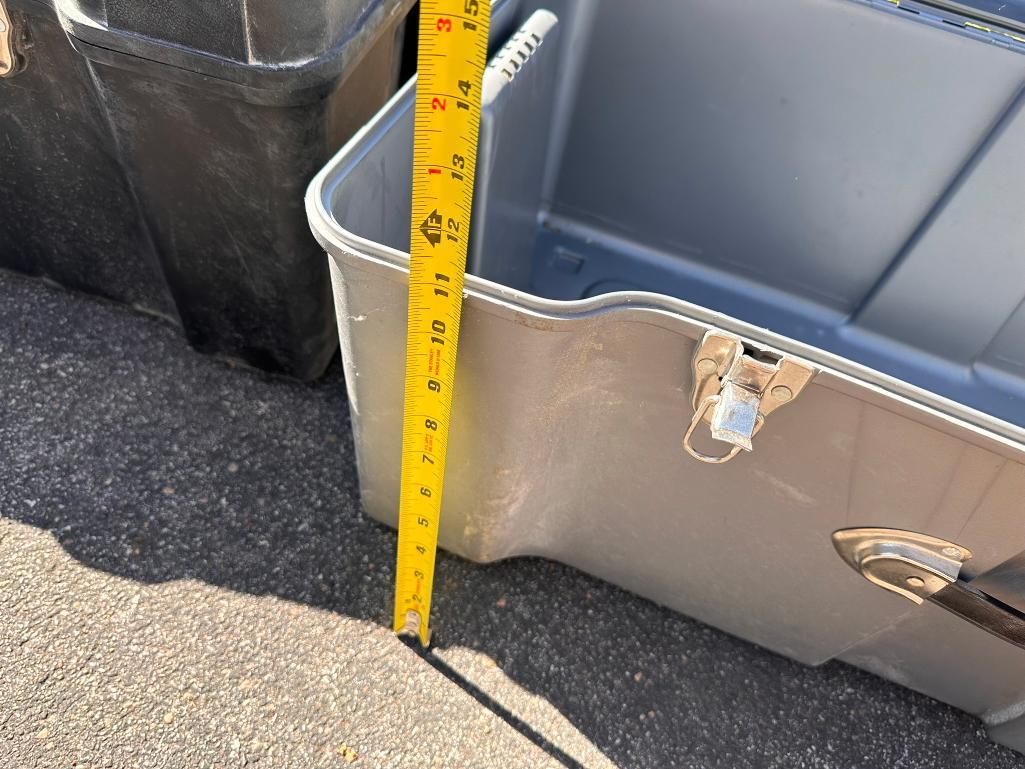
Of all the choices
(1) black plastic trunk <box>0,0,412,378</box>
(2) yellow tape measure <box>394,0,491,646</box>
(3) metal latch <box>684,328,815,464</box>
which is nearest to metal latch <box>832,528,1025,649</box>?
(3) metal latch <box>684,328,815,464</box>

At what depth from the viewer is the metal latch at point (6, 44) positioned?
1.12 metres

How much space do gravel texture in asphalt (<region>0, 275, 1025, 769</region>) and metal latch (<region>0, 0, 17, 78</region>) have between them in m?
0.53

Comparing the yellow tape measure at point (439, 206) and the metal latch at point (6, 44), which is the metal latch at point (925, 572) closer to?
the yellow tape measure at point (439, 206)

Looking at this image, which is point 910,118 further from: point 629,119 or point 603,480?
point 603,480

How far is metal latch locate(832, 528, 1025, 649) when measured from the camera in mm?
935

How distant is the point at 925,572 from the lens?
0.94 m

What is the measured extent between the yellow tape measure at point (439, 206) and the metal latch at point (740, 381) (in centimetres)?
27

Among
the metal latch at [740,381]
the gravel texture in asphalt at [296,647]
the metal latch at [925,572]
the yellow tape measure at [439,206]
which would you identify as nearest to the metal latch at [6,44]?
the gravel texture in asphalt at [296,647]

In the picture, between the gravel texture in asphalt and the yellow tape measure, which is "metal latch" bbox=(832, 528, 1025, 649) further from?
the yellow tape measure

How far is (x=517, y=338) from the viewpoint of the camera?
87 cm

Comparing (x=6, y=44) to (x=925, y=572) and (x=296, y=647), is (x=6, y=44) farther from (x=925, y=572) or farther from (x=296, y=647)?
(x=925, y=572)

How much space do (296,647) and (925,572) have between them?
86 cm

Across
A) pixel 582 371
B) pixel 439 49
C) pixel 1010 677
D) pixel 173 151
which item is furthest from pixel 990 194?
pixel 173 151

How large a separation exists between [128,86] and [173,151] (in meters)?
0.10
